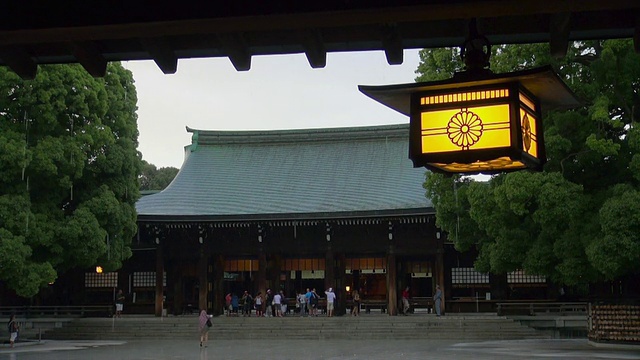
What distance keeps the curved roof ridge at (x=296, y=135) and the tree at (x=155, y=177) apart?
28446 mm

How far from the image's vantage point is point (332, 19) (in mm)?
5387

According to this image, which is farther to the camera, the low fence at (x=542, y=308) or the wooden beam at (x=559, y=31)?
the low fence at (x=542, y=308)

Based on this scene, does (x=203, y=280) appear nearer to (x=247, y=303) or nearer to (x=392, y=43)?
(x=247, y=303)

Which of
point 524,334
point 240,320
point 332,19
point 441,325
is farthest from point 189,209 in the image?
point 332,19

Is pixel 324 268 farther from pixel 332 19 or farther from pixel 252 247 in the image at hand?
pixel 332 19

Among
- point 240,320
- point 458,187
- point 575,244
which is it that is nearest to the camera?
point 575,244

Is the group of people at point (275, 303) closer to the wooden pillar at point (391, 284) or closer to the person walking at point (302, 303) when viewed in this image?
the person walking at point (302, 303)

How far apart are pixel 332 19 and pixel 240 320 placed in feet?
83.7

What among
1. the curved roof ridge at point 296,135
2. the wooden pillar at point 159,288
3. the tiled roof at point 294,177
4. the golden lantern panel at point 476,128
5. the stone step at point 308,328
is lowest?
the stone step at point 308,328

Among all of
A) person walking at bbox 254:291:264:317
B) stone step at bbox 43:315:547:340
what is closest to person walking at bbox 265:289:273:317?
person walking at bbox 254:291:264:317

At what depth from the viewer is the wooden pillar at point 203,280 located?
1249 inches

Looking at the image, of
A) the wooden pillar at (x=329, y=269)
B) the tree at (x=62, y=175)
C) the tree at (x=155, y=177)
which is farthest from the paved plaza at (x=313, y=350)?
the tree at (x=155, y=177)

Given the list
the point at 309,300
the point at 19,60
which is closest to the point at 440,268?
the point at 309,300

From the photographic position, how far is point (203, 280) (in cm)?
3195
